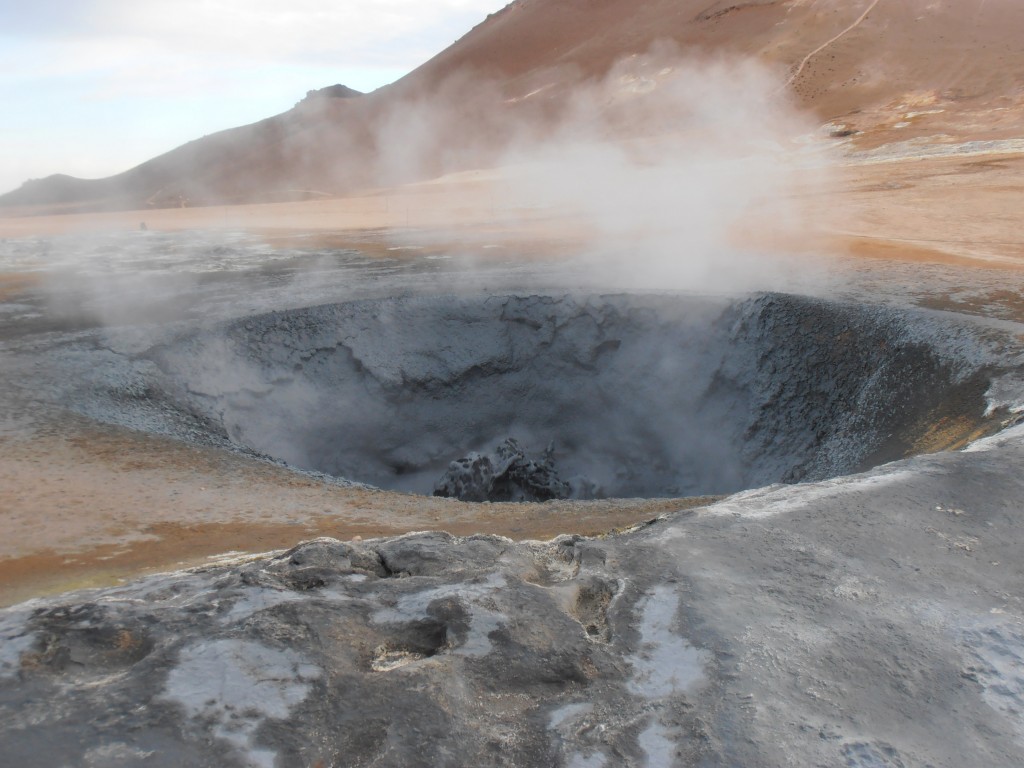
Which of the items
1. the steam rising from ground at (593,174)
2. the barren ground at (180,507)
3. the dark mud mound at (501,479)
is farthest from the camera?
the steam rising from ground at (593,174)

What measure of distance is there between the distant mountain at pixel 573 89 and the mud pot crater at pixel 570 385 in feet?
44.3

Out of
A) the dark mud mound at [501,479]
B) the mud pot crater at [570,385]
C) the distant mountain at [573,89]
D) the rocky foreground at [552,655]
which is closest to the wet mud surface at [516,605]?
the rocky foreground at [552,655]

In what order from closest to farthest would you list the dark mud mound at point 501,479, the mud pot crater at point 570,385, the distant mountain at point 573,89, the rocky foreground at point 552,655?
the rocky foreground at point 552,655
the mud pot crater at point 570,385
the dark mud mound at point 501,479
the distant mountain at point 573,89

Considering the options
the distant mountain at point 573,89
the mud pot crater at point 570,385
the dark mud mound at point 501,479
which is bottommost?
the dark mud mound at point 501,479

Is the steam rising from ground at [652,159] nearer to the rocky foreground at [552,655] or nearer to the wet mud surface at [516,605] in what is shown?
the wet mud surface at [516,605]

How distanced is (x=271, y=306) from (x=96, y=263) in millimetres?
3590

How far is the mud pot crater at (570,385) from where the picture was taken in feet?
15.9

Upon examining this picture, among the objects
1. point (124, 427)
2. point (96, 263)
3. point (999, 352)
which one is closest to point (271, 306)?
point (124, 427)

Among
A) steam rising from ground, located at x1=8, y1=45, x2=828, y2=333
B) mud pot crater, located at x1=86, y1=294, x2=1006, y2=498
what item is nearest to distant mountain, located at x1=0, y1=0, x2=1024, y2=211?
steam rising from ground, located at x1=8, y1=45, x2=828, y2=333

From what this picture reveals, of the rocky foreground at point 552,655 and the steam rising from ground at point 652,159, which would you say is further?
the steam rising from ground at point 652,159

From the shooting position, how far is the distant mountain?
20312 millimetres

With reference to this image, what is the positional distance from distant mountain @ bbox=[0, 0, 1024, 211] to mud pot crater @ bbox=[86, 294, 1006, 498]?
44.3 ft

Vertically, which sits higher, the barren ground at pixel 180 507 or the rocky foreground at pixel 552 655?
the rocky foreground at pixel 552 655

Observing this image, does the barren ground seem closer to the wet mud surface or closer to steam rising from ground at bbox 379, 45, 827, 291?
the wet mud surface
